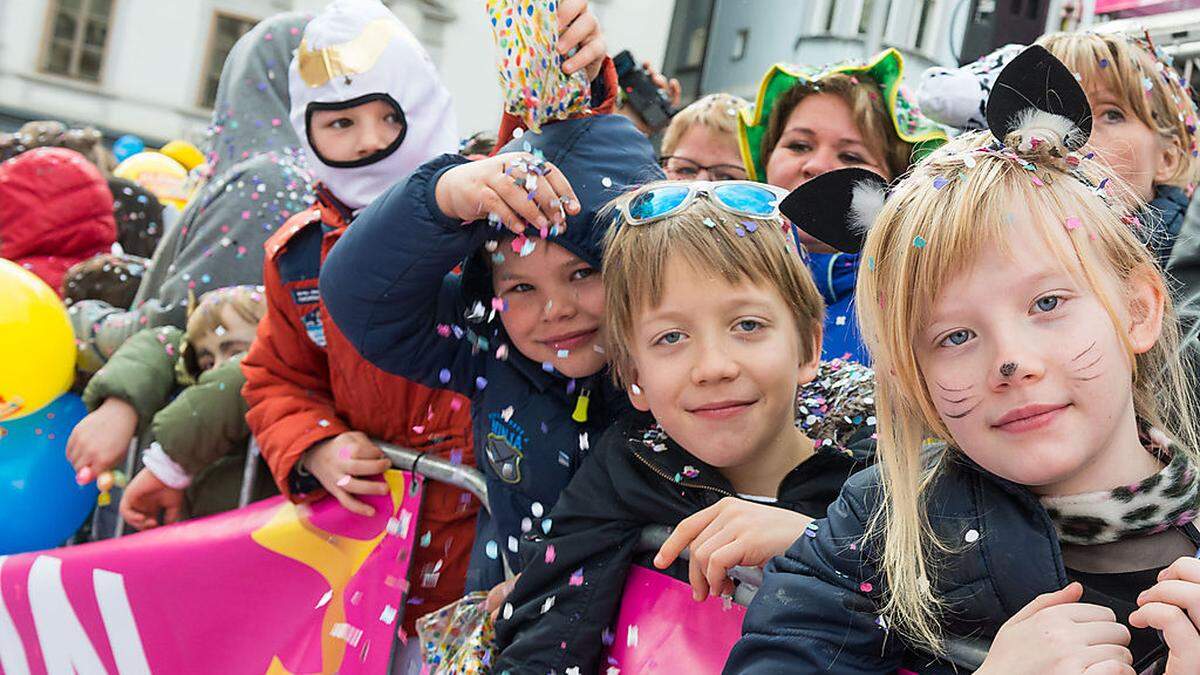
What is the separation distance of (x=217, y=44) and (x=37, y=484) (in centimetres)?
2158

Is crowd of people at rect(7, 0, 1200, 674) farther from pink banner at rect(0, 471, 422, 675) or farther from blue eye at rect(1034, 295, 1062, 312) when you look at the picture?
pink banner at rect(0, 471, 422, 675)

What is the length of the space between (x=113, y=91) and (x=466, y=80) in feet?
22.2

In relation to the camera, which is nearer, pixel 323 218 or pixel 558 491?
pixel 558 491

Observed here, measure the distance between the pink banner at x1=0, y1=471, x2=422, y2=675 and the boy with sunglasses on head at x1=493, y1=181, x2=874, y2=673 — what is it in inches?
33.0

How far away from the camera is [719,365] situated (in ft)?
→ 7.22

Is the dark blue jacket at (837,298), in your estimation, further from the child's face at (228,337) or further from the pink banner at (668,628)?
the child's face at (228,337)

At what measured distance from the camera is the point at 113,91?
77.0 ft

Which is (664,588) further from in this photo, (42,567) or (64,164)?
(64,164)

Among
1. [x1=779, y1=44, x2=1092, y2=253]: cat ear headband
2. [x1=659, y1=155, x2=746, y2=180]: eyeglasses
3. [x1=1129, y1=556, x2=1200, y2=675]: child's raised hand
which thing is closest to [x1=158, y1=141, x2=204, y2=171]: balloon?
[x1=659, y1=155, x2=746, y2=180]: eyeglasses

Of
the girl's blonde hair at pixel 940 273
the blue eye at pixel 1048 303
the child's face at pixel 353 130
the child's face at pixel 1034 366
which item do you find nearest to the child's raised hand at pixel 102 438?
the child's face at pixel 353 130

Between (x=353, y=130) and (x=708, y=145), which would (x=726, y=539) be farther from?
(x=708, y=145)

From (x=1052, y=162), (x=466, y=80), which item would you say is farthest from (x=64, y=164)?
(x=466, y=80)

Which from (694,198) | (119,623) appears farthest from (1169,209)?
(119,623)

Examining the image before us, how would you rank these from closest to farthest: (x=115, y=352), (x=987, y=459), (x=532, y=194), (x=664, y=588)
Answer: (x=987, y=459), (x=664, y=588), (x=532, y=194), (x=115, y=352)
